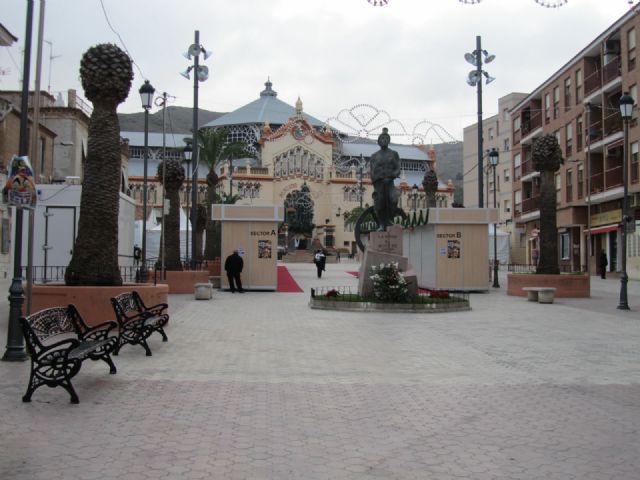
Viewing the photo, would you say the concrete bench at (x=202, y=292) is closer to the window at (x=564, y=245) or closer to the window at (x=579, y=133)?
the window at (x=579, y=133)

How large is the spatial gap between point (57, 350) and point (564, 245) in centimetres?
4475

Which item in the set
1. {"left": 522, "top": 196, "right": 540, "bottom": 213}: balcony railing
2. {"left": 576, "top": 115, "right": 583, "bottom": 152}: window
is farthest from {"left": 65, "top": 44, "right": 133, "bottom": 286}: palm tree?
{"left": 522, "top": 196, "right": 540, "bottom": 213}: balcony railing

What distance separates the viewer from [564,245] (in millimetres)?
46531

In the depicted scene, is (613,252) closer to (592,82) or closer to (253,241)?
(592,82)

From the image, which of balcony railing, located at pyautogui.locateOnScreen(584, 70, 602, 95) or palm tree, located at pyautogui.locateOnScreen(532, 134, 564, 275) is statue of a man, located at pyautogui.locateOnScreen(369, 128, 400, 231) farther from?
balcony railing, located at pyautogui.locateOnScreen(584, 70, 602, 95)

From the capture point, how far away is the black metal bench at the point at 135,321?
929 cm

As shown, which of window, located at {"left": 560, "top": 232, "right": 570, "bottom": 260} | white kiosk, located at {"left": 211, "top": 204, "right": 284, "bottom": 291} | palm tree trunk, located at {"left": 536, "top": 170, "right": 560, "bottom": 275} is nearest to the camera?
palm tree trunk, located at {"left": 536, "top": 170, "right": 560, "bottom": 275}

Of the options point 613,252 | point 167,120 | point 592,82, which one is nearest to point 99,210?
point 613,252

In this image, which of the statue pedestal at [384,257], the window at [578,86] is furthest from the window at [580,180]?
the statue pedestal at [384,257]

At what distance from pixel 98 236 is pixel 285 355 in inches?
177

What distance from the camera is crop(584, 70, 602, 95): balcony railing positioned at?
40125 mm

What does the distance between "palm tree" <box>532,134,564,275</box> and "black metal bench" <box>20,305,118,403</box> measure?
17.6 m

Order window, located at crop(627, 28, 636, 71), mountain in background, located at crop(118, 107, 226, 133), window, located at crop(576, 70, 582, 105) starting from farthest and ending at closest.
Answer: mountain in background, located at crop(118, 107, 226, 133), window, located at crop(576, 70, 582, 105), window, located at crop(627, 28, 636, 71)

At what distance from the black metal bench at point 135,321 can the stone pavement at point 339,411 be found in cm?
24
